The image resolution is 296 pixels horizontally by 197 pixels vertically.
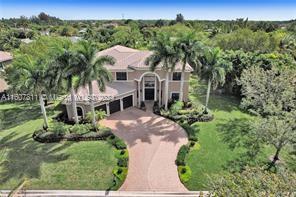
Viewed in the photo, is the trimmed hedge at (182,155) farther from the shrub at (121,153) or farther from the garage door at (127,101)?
the garage door at (127,101)

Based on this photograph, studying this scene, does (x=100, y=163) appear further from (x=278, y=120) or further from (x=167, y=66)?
(x=278, y=120)

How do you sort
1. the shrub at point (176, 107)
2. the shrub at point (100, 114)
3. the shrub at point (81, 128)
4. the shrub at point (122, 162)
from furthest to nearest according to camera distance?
the shrub at point (176, 107)
the shrub at point (100, 114)
the shrub at point (81, 128)
the shrub at point (122, 162)

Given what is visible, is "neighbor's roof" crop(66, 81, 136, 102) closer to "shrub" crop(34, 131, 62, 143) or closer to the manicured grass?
"shrub" crop(34, 131, 62, 143)

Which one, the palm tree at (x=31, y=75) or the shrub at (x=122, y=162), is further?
the palm tree at (x=31, y=75)

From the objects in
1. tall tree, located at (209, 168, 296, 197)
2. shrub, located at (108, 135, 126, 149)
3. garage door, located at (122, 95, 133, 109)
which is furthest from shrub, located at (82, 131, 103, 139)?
tall tree, located at (209, 168, 296, 197)

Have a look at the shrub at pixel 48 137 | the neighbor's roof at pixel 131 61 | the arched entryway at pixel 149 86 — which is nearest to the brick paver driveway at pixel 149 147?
the arched entryway at pixel 149 86

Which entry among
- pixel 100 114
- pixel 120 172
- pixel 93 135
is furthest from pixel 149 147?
pixel 100 114

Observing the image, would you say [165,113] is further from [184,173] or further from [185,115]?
[184,173]
